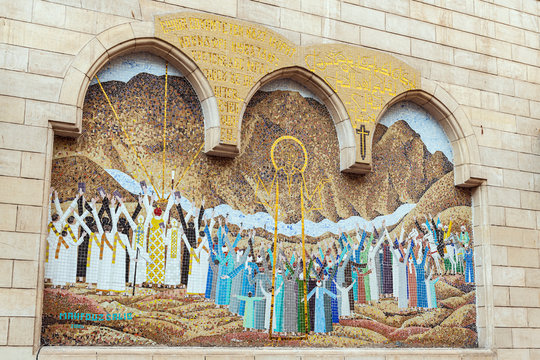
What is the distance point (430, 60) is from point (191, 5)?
3.37 metres

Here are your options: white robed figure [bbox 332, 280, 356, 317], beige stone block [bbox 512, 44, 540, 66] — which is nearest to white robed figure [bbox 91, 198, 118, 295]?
white robed figure [bbox 332, 280, 356, 317]

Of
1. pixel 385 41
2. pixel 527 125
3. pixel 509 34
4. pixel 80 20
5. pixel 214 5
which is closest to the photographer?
pixel 80 20

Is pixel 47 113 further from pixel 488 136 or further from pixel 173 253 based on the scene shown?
pixel 488 136

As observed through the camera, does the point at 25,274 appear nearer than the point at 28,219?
Yes

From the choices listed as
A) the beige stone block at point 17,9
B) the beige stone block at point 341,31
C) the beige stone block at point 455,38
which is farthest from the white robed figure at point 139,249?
the beige stone block at point 455,38

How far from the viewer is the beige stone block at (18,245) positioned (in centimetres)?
609

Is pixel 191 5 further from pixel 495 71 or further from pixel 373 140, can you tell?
pixel 495 71

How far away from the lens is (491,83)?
9188mm

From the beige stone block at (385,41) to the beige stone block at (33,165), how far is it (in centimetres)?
426

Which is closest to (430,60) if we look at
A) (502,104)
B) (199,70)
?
(502,104)

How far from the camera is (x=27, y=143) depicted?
20.9 ft

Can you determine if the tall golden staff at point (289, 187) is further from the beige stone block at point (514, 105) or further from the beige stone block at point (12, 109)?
the beige stone block at point (514, 105)

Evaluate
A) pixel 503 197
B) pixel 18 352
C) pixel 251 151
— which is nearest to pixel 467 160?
pixel 503 197

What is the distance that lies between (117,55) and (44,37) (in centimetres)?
78
